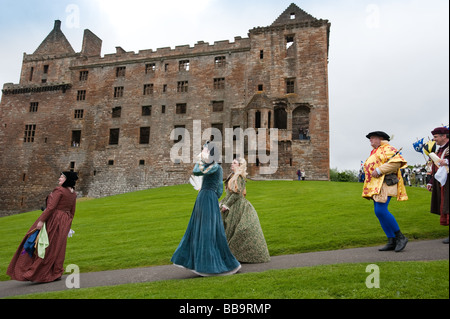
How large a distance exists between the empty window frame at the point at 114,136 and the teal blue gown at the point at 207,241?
3534cm

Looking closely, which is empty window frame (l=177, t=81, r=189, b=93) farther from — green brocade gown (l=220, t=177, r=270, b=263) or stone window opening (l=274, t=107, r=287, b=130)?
green brocade gown (l=220, t=177, r=270, b=263)

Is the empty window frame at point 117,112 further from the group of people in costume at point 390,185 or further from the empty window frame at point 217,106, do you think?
the group of people in costume at point 390,185

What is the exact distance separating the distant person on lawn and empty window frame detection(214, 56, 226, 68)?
3214 cm

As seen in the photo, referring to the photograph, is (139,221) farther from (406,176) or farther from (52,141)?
(52,141)

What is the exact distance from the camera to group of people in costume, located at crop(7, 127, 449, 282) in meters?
6.35

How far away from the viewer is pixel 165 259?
877 centimetres

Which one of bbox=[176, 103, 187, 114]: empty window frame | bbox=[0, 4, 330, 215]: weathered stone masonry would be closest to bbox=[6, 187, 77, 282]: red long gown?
bbox=[0, 4, 330, 215]: weathered stone masonry

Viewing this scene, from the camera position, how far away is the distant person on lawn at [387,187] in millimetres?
7000

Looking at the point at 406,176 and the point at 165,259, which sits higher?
the point at 406,176

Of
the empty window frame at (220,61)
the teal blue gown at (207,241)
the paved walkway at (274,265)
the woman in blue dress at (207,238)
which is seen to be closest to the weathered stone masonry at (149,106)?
the empty window frame at (220,61)
